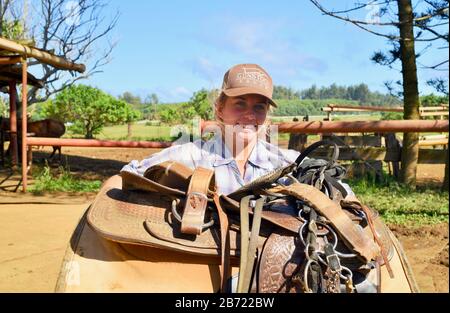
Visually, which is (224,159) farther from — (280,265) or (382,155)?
(382,155)

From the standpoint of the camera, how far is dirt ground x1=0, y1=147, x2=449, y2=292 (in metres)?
2.96

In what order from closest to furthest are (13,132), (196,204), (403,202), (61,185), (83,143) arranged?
1. (196,204)
2. (403,202)
3. (83,143)
4. (61,185)
5. (13,132)

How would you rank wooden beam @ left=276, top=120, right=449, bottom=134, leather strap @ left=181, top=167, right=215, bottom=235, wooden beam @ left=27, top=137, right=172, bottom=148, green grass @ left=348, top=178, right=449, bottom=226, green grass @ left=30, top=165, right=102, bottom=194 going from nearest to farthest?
leather strap @ left=181, top=167, right=215, bottom=235, wooden beam @ left=276, top=120, right=449, bottom=134, green grass @ left=348, top=178, right=449, bottom=226, wooden beam @ left=27, top=137, right=172, bottom=148, green grass @ left=30, top=165, right=102, bottom=194

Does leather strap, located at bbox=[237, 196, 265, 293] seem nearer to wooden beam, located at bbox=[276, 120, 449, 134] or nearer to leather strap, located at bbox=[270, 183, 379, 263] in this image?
leather strap, located at bbox=[270, 183, 379, 263]

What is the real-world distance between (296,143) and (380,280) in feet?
16.1

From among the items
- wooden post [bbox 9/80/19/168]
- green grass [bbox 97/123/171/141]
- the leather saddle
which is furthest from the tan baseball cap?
green grass [bbox 97/123/171/141]

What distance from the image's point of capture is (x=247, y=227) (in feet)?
4.39

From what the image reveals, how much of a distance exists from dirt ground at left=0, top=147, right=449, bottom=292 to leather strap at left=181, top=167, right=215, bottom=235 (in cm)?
186

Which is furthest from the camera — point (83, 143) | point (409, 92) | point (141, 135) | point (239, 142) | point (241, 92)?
point (141, 135)

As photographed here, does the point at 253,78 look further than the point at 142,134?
No

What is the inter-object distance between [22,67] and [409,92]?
5639 millimetres

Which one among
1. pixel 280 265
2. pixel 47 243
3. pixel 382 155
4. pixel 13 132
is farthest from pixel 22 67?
pixel 280 265
